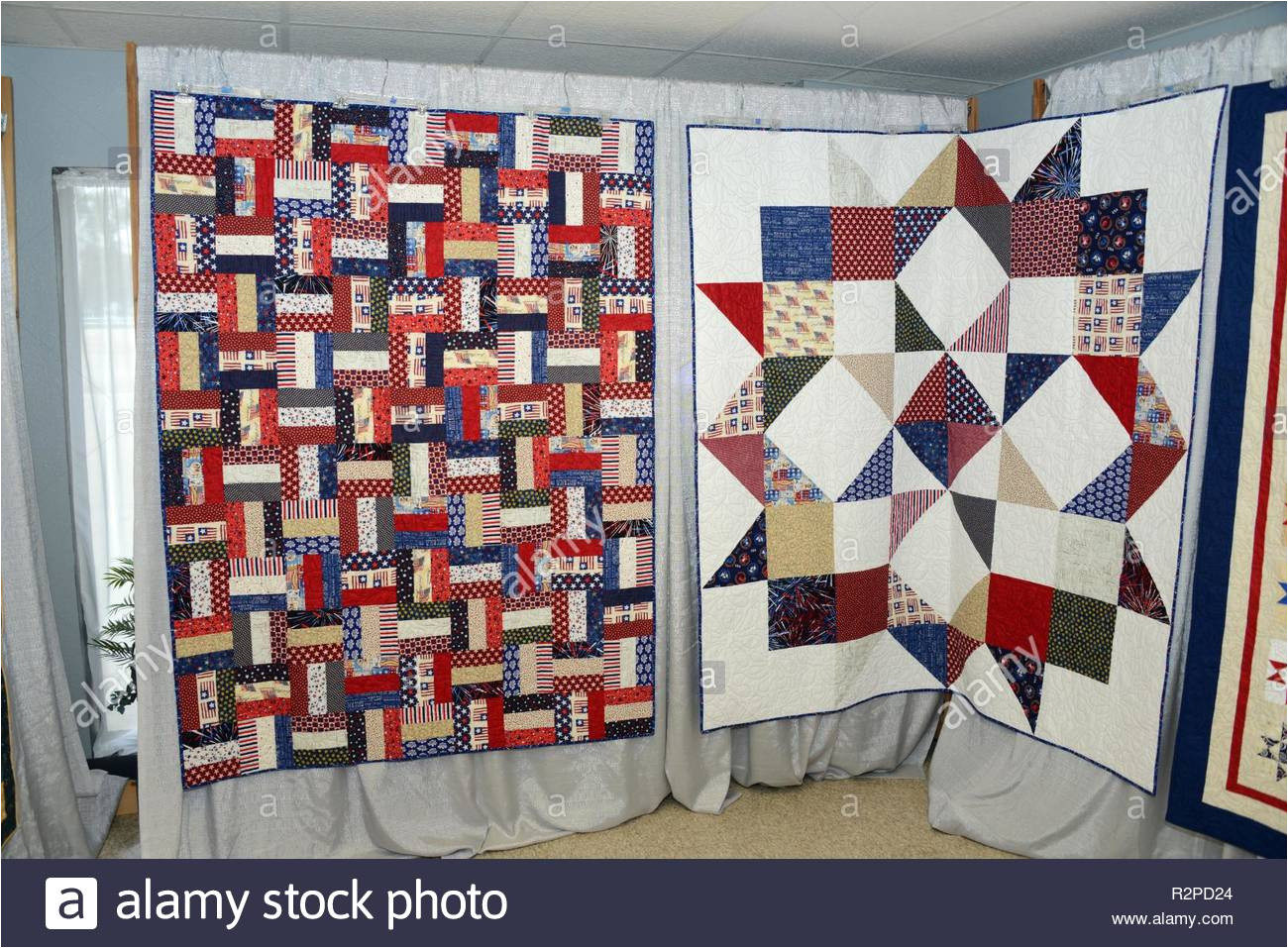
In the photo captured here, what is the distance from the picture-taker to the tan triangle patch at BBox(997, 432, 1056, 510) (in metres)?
2.79

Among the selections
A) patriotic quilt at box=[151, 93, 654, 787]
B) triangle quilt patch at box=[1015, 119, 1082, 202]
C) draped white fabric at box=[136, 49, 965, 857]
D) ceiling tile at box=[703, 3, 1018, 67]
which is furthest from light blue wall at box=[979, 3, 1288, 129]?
patriotic quilt at box=[151, 93, 654, 787]

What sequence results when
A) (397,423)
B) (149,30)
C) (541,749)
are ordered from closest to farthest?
(149,30) → (397,423) → (541,749)

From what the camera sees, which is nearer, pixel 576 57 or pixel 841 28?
pixel 841 28

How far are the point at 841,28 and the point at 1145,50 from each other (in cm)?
84

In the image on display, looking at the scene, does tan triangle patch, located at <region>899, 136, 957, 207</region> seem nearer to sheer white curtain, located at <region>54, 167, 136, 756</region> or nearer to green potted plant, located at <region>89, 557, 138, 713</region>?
sheer white curtain, located at <region>54, 167, 136, 756</region>

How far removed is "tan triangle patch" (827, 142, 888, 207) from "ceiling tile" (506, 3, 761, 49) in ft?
1.71

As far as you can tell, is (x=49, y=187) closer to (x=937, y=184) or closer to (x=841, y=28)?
(x=841, y=28)

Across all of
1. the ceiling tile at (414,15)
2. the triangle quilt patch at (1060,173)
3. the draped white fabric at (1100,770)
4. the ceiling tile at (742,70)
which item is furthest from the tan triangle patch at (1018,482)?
the ceiling tile at (414,15)

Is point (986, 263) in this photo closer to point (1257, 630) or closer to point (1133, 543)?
point (1133, 543)

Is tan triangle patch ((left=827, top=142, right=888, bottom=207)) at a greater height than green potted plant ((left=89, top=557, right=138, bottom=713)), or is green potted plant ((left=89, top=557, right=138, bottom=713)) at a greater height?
tan triangle patch ((left=827, top=142, right=888, bottom=207))

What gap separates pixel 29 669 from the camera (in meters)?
2.59

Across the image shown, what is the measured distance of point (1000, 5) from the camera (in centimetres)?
238

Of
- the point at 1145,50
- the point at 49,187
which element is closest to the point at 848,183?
the point at 1145,50

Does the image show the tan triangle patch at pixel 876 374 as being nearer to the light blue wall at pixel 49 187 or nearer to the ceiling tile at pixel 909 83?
the ceiling tile at pixel 909 83
